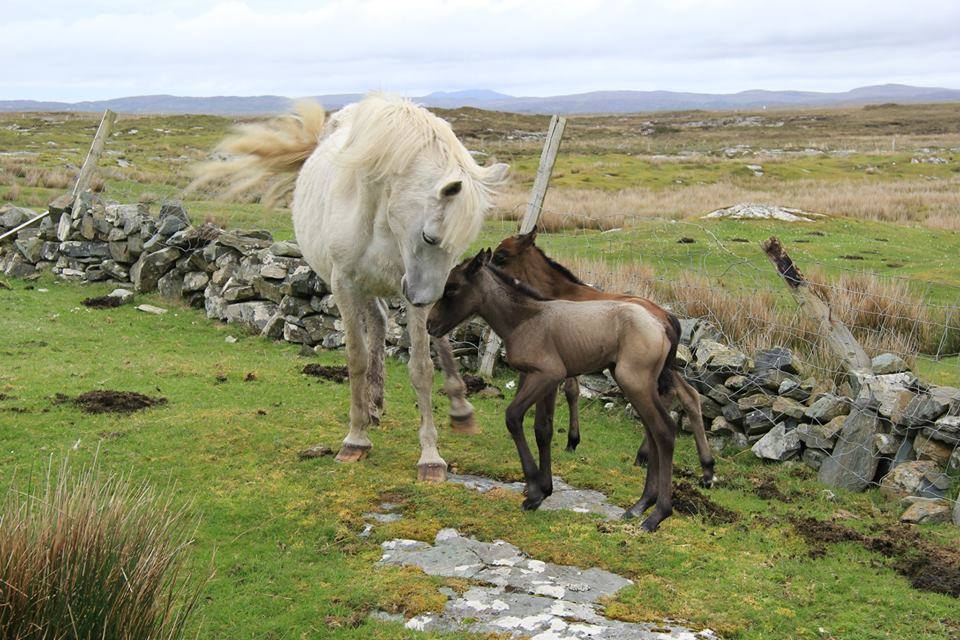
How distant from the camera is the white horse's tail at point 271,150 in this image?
970 centimetres

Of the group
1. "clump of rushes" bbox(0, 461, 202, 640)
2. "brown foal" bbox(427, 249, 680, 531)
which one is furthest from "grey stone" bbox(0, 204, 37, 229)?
"clump of rushes" bbox(0, 461, 202, 640)

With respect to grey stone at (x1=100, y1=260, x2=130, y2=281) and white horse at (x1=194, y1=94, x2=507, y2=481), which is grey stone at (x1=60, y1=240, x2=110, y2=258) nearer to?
grey stone at (x1=100, y1=260, x2=130, y2=281)

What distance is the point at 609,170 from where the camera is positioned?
36.4m

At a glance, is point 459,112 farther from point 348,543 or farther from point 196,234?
point 348,543

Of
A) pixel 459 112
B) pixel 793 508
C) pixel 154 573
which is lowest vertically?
pixel 793 508

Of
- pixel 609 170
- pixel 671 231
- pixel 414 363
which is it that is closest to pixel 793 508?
pixel 414 363

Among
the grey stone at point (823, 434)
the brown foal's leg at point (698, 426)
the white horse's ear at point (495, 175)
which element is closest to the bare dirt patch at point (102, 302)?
the white horse's ear at point (495, 175)

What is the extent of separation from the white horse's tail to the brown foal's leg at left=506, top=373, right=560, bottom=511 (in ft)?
15.4

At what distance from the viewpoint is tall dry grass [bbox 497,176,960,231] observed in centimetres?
2147

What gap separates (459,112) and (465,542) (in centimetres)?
9022

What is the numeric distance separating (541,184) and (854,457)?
4610 mm

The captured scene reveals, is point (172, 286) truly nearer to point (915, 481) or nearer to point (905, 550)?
point (915, 481)

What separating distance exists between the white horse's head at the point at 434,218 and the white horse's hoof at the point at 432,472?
1550 mm

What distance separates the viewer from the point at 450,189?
5.83 m
